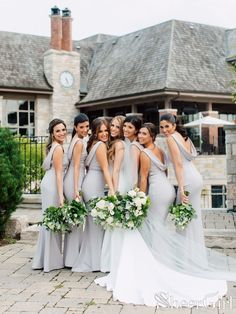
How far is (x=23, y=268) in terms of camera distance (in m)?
7.20

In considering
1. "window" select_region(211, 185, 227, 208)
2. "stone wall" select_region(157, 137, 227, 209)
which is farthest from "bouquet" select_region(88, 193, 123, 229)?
"stone wall" select_region(157, 137, 227, 209)

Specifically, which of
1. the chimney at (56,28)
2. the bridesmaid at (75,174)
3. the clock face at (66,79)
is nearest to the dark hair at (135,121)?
the bridesmaid at (75,174)

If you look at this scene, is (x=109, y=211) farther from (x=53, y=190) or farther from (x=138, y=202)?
(x=53, y=190)

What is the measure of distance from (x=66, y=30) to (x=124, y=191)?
2386cm

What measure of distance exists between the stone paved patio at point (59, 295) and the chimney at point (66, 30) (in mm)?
23138

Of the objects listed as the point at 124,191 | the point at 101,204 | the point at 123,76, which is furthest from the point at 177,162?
the point at 123,76

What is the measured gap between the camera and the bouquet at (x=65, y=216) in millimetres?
6668

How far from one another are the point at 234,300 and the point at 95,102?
22.9 metres

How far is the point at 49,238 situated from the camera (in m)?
6.97

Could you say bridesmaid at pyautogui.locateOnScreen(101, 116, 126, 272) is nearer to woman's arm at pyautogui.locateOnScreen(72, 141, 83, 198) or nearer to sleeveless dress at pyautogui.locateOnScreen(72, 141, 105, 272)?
sleeveless dress at pyautogui.locateOnScreen(72, 141, 105, 272)

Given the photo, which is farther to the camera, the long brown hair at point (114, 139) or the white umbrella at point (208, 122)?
the white umbrella at point (208, 122)

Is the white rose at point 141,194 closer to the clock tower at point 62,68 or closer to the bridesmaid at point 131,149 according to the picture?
the bridesmaid at point 131,149

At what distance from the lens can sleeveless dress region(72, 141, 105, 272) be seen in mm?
6906

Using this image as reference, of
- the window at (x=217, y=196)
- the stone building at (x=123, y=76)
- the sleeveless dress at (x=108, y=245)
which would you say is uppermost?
the stone building at (x=123, y=76)
